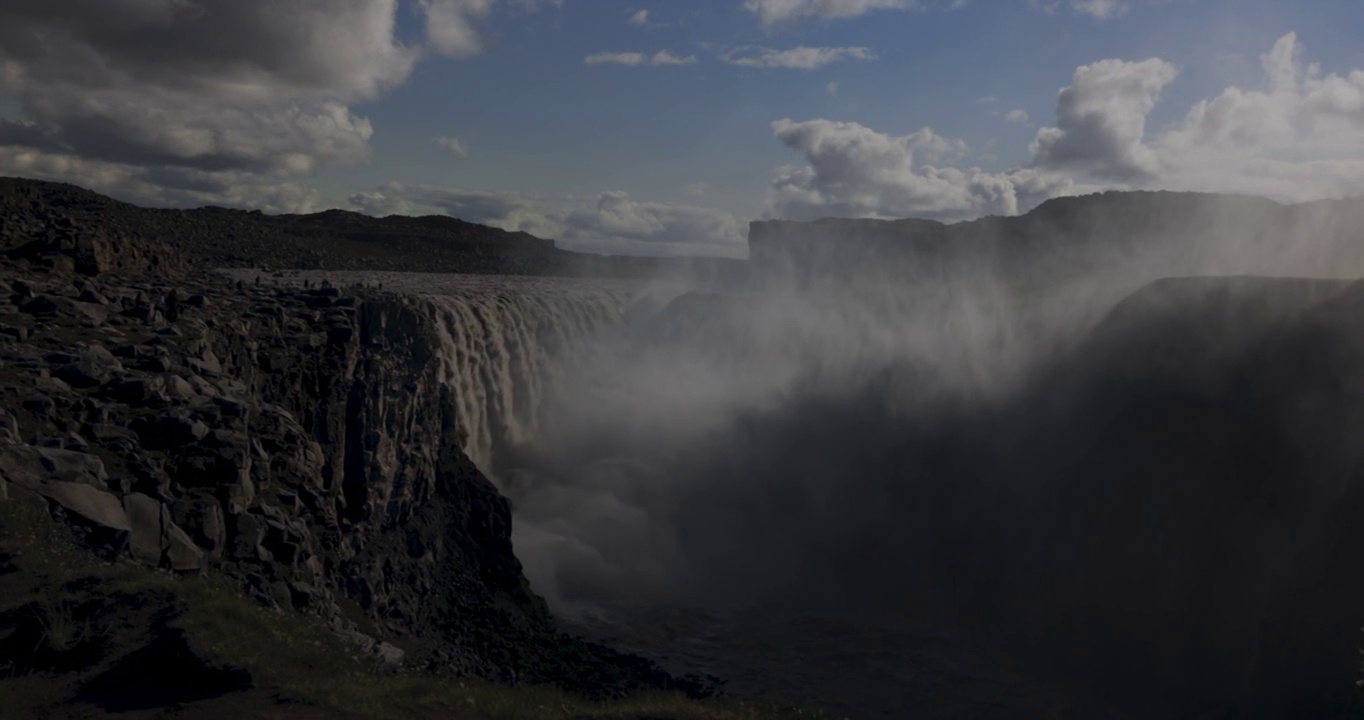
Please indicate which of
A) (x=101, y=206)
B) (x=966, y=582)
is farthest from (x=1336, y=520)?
(x=101, y=206)

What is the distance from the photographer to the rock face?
49.5ft

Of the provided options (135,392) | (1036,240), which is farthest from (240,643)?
(1036,240)

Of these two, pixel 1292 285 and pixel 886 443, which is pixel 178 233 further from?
pixel 1292 285

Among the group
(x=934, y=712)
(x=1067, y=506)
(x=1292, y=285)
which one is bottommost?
(x=934, y=712)

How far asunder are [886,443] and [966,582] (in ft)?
33.4

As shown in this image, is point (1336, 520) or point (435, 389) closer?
point (1336, 520)

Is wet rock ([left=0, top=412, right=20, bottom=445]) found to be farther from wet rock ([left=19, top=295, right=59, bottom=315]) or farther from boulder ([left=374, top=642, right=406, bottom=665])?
boulder ([left=374, top=642, right=406, bottom=665])

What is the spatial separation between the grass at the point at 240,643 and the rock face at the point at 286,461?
43.9 inches

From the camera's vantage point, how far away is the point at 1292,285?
106ft

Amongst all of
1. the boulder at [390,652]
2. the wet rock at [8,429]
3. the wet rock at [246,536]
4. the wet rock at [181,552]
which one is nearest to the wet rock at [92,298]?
the wet rock at [8,429]

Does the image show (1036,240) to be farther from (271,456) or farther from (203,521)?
(203,521)

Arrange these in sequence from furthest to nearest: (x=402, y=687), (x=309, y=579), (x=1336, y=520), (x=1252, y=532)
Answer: (x=1252, y=532), (x=1336, y=520), (x=309, y=579), (x=402, y=687)

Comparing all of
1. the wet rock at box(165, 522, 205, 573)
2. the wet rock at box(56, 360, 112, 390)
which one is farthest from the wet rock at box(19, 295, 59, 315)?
the wet rock at box(165, 522, 205, 573)

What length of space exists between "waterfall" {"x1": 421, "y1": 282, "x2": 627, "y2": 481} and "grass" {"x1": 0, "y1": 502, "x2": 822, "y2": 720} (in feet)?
78.5
